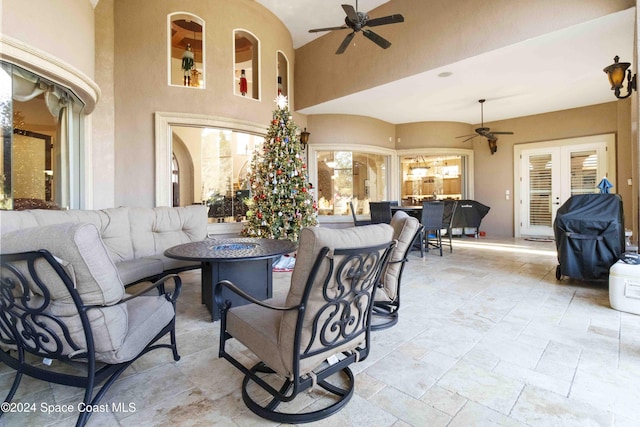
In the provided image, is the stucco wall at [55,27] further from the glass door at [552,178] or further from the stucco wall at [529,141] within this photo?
the glass door at [552,178]

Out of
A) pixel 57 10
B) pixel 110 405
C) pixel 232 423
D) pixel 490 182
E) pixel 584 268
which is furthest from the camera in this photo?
pixel 490 182

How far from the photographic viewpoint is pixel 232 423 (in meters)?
1.49

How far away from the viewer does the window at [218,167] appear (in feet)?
20.4

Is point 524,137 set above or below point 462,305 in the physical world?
above

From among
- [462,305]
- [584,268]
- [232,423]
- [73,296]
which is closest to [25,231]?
[73,296]

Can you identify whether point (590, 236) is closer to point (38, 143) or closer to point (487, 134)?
point (487, 134)

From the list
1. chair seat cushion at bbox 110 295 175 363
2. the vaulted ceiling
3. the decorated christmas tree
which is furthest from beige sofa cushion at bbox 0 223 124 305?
the vaulted ceiling

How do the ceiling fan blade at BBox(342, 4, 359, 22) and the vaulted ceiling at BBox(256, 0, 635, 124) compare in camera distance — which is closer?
the ceiling fan blade at BBox(342, 4, 359, 22)

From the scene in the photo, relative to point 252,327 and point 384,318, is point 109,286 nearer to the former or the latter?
point 252,327

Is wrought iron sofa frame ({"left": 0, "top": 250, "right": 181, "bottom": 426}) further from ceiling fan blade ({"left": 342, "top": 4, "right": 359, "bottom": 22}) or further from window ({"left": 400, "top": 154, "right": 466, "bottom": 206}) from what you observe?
window ({"left": 400, "top": 154, "right": 466, "bottom": 206})

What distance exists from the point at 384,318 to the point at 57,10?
4.37 m

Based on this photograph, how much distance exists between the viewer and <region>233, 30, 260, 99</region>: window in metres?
5.86

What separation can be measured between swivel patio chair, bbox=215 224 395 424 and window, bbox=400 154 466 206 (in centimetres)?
1079

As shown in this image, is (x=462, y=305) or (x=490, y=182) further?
(x=490, y=182)
